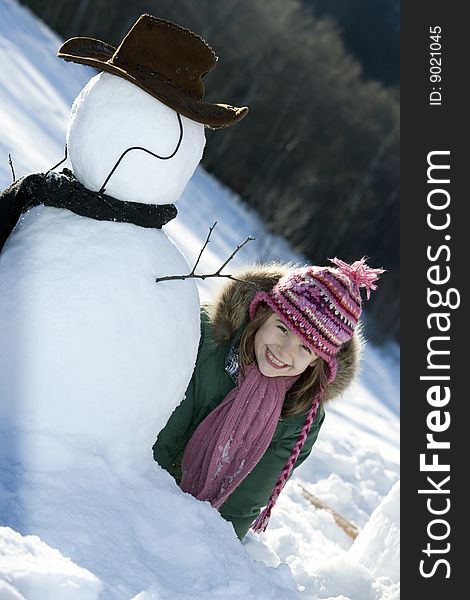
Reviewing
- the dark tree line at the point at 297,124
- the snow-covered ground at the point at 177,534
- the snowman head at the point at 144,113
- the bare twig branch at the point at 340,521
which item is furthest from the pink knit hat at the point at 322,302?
the dark tree line at the point at 297,124

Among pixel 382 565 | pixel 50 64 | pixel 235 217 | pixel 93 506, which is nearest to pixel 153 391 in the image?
pixel 93 506

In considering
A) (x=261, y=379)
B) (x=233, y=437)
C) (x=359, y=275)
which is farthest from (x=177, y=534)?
(x=359, y=275)

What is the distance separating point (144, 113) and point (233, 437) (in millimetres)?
1270

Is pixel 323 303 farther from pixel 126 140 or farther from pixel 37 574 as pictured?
pixel 37 574

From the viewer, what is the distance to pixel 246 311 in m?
2.84

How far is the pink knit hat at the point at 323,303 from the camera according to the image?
8.45 ft

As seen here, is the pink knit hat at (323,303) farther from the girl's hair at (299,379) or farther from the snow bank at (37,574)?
the snow bank at (37,574)

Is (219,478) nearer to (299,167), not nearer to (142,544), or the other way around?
(142,544)

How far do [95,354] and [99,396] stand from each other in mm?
111

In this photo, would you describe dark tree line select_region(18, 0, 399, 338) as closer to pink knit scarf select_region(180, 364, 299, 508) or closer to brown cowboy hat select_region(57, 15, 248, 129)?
pink knit scarf select_region(180, 364, 299, 508)

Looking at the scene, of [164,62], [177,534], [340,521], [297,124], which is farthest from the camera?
[297,124]

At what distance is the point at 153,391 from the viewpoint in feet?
6.69

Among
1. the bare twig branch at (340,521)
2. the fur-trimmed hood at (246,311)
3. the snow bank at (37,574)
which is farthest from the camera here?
the bare twig branch at (340,521)

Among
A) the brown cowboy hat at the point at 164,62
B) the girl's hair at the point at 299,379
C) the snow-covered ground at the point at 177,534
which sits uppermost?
the brown cowboy hat at the point at 164,62
